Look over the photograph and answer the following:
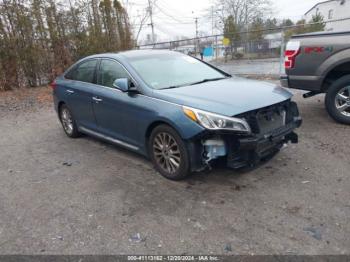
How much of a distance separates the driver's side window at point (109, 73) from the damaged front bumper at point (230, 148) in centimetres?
153

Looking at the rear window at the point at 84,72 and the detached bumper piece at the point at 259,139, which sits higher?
the rear window at the point at 84,72

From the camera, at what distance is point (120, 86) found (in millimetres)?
4027

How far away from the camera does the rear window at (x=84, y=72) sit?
5.02 m

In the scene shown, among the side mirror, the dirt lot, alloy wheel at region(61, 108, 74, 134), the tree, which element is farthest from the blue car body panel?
the tree

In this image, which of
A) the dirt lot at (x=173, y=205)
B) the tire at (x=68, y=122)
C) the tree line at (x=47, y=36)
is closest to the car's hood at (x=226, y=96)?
the dirt lot at (x=173, y=205)

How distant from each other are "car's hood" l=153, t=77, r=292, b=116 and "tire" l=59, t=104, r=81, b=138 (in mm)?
2479

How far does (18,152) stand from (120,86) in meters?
2.66

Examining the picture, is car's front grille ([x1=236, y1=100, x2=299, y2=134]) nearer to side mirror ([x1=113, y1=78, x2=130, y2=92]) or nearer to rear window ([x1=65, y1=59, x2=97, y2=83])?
side mirror ([x1=113, y1=78, x2=130, y2=92])

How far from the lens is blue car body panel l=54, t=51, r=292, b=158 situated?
3.47m

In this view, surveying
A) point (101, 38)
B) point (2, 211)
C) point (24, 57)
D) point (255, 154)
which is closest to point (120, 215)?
point (2, 211)

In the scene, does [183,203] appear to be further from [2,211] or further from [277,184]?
[2,211]

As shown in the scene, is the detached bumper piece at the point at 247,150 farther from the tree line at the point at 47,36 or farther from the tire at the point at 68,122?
the tree line at the point at 47,36

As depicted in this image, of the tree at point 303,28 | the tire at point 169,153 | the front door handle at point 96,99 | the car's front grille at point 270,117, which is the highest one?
the tree at point 303,28

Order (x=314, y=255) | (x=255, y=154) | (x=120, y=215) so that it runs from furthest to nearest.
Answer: (x=255, y=154)
(x=120, y=215)
(x=314, y=255)
